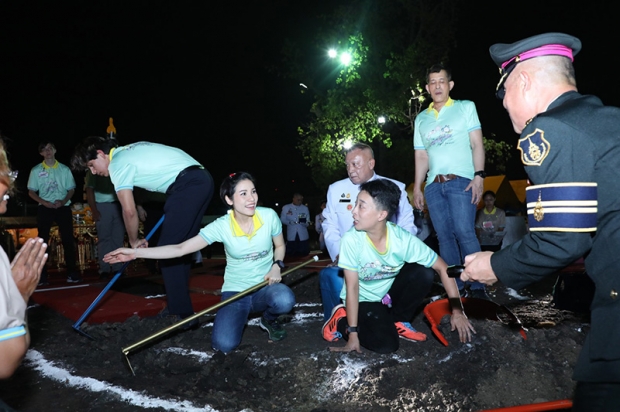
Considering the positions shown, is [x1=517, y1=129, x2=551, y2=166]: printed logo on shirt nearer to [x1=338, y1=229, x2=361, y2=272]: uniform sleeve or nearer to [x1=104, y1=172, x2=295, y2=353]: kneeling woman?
[x1=338, y1=229, x2=361, y2=272]: uniform sleeve

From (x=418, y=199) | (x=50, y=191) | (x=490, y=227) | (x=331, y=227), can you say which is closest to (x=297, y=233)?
(x=490, y=227)

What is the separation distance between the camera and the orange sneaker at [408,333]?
4.35 m

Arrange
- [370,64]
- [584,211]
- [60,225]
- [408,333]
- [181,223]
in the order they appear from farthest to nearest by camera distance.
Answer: [370,64], [60,225], [181,223], [408,333], [584,211]

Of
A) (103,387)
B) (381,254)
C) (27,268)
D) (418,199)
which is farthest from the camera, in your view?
(418,199)

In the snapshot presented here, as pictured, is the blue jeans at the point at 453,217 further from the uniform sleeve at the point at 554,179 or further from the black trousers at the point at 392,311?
the uniform sleeve at the point at 554,179

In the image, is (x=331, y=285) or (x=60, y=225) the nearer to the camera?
(x=331, y=285)

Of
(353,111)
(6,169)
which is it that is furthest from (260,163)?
(6,169)

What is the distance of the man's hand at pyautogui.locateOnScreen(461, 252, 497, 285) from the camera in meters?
2.01

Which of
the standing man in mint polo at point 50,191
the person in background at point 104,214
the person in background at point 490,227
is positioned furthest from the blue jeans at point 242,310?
the person in background at point 490,227

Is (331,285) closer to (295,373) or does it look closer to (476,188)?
(295,373)

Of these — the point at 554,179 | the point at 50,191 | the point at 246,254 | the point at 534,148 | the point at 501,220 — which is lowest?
the point at 501,220

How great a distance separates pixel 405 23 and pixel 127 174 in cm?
1754

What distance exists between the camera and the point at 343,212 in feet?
17.1

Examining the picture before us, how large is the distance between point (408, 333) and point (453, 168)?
1498 millimetres
